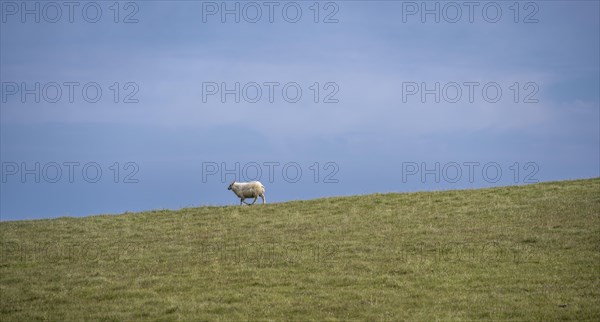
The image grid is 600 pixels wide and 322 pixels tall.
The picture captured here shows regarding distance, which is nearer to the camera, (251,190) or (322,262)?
(322,262)

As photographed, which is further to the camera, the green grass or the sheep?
the sheep

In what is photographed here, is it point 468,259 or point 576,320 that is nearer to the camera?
point 576,320

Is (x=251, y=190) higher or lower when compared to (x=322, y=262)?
higher

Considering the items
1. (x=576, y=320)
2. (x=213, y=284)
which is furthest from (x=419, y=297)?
(x=213, y=284)

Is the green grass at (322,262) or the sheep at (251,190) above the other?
the sheep at (251,190)

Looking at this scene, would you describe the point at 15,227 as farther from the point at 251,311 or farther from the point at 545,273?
the point at 545,273

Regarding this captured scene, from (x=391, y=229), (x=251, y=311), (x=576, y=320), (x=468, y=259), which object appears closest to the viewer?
(x=576, y=320)

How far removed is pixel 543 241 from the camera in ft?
A: 84.3

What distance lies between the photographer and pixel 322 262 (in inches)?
939

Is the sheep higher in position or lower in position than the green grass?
higher

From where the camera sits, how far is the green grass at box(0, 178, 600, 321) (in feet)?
61.1

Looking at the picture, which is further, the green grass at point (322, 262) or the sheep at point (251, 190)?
the sheep at point (251, 190)

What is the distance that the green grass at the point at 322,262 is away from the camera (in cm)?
1862

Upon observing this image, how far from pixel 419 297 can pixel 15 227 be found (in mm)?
24759
